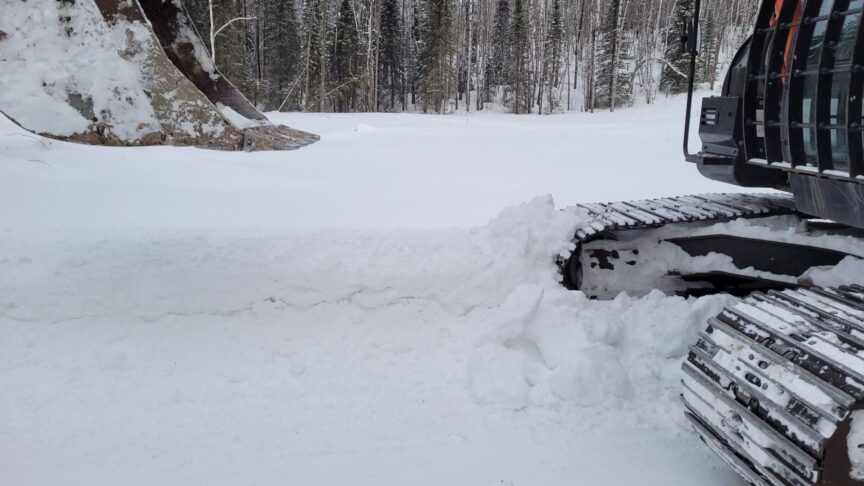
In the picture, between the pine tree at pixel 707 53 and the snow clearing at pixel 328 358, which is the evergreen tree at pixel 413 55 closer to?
the pine tree at pixel 707 53

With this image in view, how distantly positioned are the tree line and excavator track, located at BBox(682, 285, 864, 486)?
1293 inches

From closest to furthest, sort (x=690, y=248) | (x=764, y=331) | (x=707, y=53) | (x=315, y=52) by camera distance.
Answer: (x=764, y=331)
(x=690, y=248)
(x=707, y=53)
(x=315, y=52)

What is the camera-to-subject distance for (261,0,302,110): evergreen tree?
42281 mm

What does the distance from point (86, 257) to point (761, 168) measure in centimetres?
447

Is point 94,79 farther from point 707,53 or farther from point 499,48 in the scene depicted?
point 499,48

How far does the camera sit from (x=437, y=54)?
132 ft

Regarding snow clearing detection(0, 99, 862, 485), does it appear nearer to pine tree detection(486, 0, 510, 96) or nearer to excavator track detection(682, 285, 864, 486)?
excavator track detection(682, 285, 864, 486)

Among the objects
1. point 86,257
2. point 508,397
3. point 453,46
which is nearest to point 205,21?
point 453,46

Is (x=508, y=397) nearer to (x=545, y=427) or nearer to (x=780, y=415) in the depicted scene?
(x=545, y=427)

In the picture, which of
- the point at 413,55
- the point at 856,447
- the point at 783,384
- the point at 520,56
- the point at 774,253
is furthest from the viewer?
the point at 413,55

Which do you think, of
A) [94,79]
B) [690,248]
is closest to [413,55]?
[690,248]

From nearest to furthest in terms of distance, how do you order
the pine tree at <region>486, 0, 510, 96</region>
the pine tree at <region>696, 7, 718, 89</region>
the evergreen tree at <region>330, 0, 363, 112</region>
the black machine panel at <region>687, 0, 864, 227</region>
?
the black machine panel at <region>687, 0, 864, 227</region> < the pine tree at <region>696, 7, 718, 89</region> < the evergreen tree at <region>330, 0, 363, 112</region> < the pine tree at <region>486, 0, 510, 96</region>

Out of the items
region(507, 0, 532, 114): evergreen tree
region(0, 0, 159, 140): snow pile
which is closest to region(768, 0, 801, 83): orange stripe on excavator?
region(0, 0, 159, 140): snow pile

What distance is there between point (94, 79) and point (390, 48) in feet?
150
